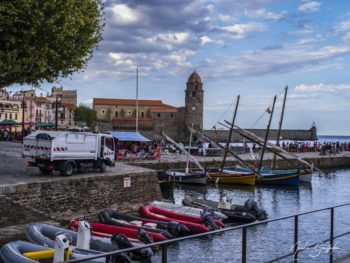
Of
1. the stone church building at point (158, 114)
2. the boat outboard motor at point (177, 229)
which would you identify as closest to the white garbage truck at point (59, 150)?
the boat outboard motor at point (177, 229)

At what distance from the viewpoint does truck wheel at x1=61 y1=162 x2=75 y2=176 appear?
80.8ft

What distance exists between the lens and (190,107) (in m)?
143

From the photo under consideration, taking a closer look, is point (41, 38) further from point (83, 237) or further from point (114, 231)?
point (83, 237)

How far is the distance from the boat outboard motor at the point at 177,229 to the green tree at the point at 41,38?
10.7m

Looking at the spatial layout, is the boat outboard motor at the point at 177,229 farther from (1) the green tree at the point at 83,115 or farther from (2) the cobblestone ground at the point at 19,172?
(1) the green tree at the point at 83,115

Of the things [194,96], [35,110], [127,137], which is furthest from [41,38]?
[194,96]

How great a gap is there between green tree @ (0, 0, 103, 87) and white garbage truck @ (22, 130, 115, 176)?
11.7ft

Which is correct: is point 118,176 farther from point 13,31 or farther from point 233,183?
point 233,183

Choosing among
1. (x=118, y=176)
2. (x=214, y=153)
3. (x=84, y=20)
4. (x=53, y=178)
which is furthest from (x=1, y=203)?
(x=214, y=153)

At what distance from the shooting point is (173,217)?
24.3 m

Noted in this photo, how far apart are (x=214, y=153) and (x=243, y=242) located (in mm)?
61361

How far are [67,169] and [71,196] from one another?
1.97 meters

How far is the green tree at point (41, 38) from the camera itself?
76.5 feet

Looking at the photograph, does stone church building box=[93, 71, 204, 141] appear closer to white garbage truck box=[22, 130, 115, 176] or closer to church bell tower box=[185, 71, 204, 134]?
church bell tower box=[185, 71, 204, 134]
